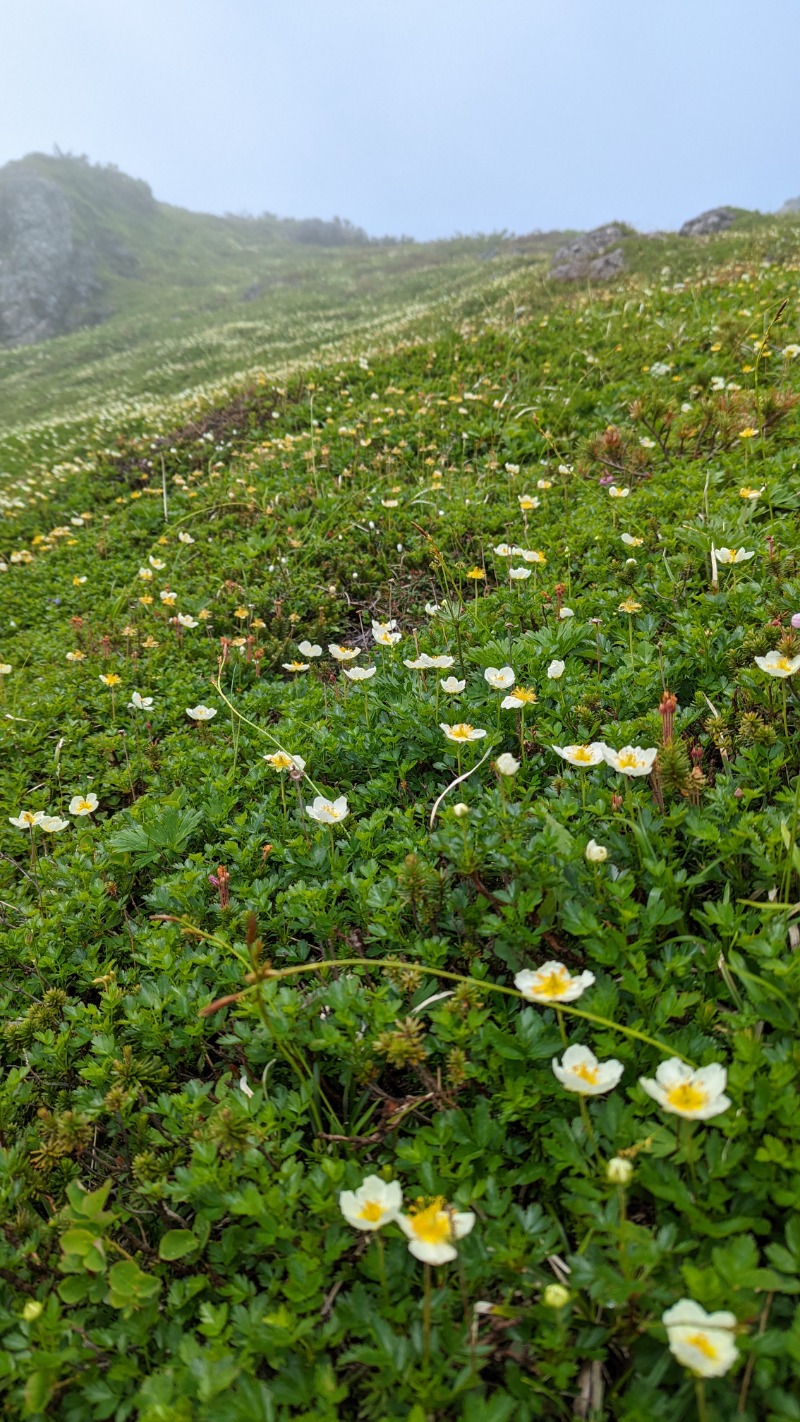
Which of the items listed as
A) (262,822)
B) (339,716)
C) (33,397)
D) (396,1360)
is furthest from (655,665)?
(33,397)

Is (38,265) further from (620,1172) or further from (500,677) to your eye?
(620,1172)

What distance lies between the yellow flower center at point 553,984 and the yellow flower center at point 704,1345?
62 cm

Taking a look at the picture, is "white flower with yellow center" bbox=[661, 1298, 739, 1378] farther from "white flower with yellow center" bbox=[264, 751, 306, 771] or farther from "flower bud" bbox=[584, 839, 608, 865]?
"white flower with yellow center" bbox=[264, 751, 306, 771]

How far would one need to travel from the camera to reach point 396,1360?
125cm

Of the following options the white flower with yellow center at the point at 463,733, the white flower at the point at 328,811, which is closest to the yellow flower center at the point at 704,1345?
the white flower at the point at 328,811

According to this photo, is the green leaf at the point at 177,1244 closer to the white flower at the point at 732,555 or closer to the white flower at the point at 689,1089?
the white flower at the point at 689,1089

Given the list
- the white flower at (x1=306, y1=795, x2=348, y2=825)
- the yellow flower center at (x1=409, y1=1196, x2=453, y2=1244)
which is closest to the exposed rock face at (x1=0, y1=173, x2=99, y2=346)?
the white flower at (x1=306, y1=795, x2=348, y2=825)

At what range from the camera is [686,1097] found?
1360 mm

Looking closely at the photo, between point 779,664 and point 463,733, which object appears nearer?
point 779,664

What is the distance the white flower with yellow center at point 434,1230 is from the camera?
4.04 feet

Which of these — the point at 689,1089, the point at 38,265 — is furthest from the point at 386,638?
the point at 38,265

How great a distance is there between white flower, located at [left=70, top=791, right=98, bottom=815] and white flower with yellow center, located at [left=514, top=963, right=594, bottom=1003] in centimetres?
218

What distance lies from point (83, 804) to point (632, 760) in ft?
7.93

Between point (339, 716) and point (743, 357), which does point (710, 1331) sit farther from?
point (743, 357)
